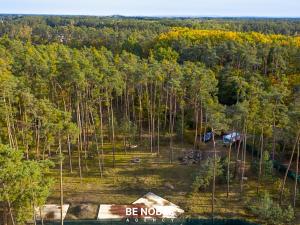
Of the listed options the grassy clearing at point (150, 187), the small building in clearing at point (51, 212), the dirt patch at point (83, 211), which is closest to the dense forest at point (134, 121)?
the grassy clearing at point (150, 187)

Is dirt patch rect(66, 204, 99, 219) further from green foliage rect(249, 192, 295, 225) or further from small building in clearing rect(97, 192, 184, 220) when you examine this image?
green foliage rect(249, 192, 295, 225)

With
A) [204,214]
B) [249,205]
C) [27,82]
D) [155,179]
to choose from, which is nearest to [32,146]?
[27,82]

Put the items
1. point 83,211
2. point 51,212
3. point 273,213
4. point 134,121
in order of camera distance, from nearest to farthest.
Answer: point 273,213, point 51,212, point 83,211, point 134,121

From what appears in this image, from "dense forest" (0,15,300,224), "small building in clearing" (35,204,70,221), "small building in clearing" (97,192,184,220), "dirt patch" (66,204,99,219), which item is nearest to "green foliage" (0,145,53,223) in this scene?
"dense forest" (0,15,300,224)

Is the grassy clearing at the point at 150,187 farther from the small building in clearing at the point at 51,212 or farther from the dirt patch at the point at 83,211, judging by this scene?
the small building in clearing at the point at 51,212

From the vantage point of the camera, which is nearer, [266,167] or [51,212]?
[51,212]

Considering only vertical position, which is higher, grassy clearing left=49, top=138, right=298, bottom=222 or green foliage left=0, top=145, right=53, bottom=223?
green foliage left=0, top=145, right=53, bottom=223

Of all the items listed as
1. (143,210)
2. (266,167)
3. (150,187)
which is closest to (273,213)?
(266,167)

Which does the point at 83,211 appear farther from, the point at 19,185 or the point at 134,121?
the point at 134,121

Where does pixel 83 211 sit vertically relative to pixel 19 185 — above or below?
below

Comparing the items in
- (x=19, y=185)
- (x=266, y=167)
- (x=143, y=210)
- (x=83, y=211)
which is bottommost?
(x=143, y=210)

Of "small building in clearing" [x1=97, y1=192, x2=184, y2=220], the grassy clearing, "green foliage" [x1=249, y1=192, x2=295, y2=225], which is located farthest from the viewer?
the grassy clearing
